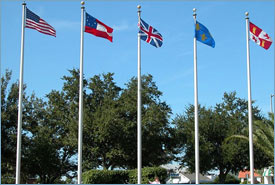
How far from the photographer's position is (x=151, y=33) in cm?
2166

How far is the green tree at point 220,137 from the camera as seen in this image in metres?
42.4

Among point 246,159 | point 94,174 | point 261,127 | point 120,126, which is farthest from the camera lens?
point 246,159

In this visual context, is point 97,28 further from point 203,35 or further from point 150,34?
point 203,35

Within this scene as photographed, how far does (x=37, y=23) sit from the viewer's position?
66.5 feet

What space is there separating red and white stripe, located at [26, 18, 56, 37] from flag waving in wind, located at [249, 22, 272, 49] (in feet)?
36.0

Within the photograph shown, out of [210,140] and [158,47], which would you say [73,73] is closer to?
[210,140]

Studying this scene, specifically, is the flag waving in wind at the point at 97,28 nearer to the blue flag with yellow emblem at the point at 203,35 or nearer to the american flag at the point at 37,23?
the american flag at the point at 37,23

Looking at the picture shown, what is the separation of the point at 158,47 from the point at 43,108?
80.8ft

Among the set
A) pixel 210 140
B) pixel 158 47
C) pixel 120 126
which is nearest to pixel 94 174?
pixel 120 126

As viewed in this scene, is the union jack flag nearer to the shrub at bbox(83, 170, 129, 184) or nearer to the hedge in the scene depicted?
the hedge

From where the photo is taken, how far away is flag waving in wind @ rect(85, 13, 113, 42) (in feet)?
68.5

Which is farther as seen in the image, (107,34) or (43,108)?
(43,108)

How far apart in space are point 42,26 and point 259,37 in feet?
39.2

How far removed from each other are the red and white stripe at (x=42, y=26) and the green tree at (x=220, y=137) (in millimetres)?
26061
